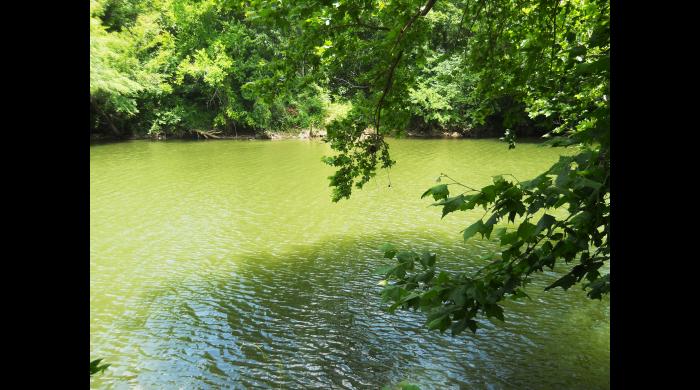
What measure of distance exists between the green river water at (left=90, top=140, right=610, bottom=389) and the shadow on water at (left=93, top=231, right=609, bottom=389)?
2cm

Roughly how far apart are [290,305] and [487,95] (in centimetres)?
414

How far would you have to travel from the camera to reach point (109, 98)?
2688 centimetres

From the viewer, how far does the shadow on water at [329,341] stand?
5.60 meters

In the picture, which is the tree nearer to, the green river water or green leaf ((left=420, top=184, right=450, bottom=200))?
green leaf ((left=420, top=184, right=450, bottom=200))

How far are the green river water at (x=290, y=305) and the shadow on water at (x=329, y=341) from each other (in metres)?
0.02

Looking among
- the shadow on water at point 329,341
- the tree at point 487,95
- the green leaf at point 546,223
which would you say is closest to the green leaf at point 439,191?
the tree at point 487,95

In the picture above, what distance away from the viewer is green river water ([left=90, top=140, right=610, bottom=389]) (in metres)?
5.72

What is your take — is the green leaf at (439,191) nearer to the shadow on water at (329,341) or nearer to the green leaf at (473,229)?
the green leaf at (473,229)

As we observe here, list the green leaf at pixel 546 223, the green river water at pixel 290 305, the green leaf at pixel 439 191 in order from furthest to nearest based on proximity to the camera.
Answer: the green river water at pixel 290 305 < the green leaf at pixel 439 191 < the green leaf at pixel 546 223

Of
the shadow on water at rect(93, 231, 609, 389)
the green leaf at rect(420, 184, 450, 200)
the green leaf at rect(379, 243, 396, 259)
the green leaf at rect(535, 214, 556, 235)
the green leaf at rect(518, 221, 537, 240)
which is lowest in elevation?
the shadow on water at rect(93, 231, 609, 389)

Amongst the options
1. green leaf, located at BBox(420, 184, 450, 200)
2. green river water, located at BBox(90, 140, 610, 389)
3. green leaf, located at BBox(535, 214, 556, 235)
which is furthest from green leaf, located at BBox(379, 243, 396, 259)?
green river water, located at BBox(90, 140, 610, 389)

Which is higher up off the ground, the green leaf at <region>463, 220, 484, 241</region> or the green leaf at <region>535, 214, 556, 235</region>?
the green leaf at <region>535, 214, 556, 235</region>
